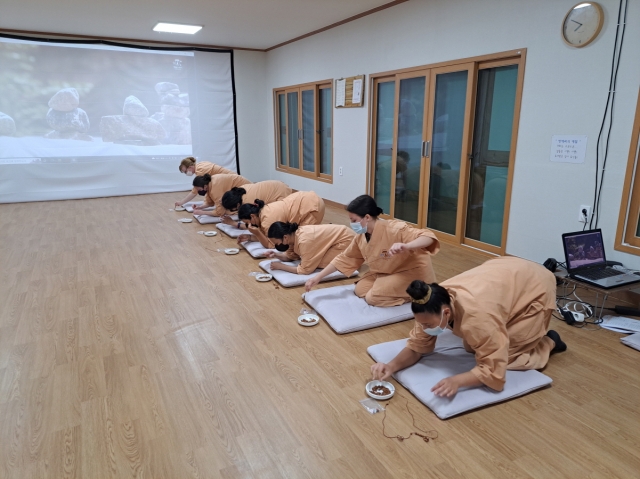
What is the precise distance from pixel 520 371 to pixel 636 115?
1.95 meters

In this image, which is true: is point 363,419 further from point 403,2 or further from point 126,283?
point 403,2

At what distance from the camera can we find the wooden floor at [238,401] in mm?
1612

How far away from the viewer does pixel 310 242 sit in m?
3.42

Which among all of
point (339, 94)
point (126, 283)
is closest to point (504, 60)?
point (339, 94)

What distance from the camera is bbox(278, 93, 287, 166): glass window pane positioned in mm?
7785

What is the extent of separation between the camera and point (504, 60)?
369 cm

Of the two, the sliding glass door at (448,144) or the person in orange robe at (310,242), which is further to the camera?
the sliding glass door at (448,144)

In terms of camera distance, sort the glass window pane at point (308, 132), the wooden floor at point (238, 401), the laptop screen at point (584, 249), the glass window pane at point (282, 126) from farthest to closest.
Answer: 1. the glass window pane at point (282, 126)
2. the glass window pane at point (308, 132)
3. the laptop screen at point (584, 249)
4. the wooden floor at point (238, 401)

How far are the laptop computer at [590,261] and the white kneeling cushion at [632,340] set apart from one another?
0.31m

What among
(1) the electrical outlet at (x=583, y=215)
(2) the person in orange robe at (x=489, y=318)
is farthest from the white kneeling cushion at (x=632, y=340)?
(1) the electrical outlet at (x=583, y=215)

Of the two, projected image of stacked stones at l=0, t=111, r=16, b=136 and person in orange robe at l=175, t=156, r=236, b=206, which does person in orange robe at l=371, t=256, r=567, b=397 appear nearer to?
person in orange robe at l=175, t=156, r=236, b=206

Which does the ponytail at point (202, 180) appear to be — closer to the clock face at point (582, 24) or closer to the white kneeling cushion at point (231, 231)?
the white kneeling cushion at point (231, 231)

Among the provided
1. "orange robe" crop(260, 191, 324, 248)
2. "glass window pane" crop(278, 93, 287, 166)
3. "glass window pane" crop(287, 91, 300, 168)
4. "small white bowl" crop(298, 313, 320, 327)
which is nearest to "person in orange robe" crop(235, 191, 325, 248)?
"orange robe" crop(260, 191, 324, 248)

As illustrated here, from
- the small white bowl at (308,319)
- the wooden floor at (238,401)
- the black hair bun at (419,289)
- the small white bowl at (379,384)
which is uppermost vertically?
the black hair bun at (419,289)
